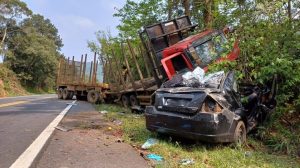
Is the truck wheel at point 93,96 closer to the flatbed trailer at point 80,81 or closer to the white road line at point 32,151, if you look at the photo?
the flatbed trailer at point 80,81

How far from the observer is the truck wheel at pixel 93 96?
19847mm

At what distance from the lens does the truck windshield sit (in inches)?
393

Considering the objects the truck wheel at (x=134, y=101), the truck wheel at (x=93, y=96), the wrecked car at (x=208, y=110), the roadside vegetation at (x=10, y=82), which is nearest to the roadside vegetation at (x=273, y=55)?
the wrecked car at (x=208, y=110)

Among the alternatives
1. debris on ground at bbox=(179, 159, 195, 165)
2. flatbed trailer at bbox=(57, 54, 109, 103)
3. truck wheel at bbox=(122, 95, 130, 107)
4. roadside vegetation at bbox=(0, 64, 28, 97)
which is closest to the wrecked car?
debris on ground at bbox=(179, 159, 195, 165)

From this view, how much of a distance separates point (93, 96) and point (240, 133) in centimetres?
→ 1458

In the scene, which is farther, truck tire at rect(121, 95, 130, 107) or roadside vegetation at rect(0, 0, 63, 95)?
roadside vegetation at rect(0, 0, 63, 95)

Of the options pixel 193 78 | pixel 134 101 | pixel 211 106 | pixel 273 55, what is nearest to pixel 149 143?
pixel 211 106

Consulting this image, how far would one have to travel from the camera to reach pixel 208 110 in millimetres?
6609

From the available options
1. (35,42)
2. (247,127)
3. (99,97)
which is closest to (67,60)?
(99,97)

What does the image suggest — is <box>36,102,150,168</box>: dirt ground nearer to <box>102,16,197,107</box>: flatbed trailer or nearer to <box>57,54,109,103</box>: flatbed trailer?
<box>102,16,197,107</box>: flatbed trailer

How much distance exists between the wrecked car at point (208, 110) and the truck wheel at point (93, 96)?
12159 millimetres

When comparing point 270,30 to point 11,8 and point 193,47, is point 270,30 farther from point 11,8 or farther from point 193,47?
point 11,8

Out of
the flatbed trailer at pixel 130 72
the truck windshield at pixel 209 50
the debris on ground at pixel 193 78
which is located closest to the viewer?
the debris on ground at pixel 193 78

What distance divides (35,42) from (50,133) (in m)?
50.7
